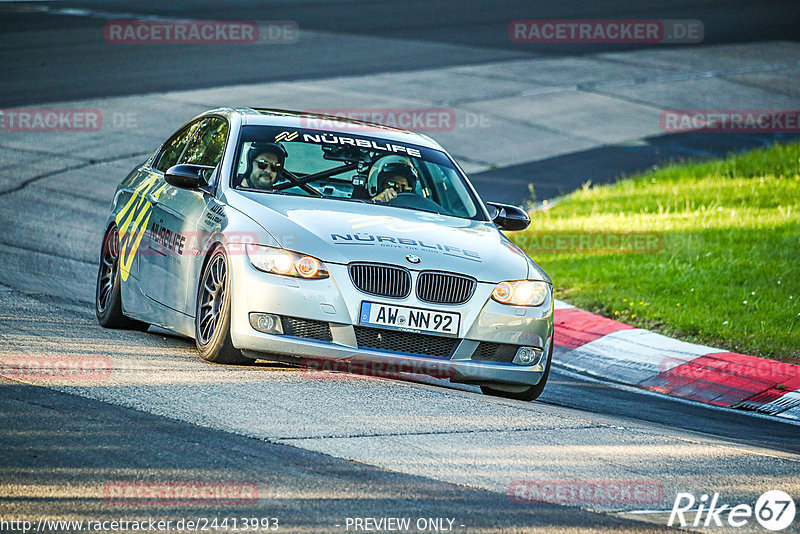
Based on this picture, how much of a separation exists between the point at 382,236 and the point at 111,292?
246 cm

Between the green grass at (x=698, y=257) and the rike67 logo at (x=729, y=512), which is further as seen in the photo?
the green grass at (x=698, y=257)

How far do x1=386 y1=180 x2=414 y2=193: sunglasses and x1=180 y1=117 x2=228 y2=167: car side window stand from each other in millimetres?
1132

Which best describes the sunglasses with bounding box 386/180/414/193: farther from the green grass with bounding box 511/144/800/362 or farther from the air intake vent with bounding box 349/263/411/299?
the green grass with bounding box 511/144/800/362

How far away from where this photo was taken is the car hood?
696 centimetres

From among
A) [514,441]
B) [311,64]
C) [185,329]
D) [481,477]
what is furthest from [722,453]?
[311,64]

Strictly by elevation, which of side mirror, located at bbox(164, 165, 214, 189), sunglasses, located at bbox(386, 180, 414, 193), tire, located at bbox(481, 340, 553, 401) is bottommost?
tire, located at bbox(481, 340, 553, 401)

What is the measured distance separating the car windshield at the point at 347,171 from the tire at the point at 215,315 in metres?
0.80

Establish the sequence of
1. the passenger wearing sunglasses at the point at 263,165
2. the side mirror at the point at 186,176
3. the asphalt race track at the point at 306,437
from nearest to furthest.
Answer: the asphalt race track at the point at 306,437
the side mirror at the point at 186,176
the passenger wearing sunglasses at the point at 263,165

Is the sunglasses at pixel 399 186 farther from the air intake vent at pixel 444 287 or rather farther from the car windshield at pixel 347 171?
the air intake vent at pixel 444 287

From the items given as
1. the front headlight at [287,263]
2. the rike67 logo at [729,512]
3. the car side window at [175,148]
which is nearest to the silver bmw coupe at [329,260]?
the front headlight at [287,263]

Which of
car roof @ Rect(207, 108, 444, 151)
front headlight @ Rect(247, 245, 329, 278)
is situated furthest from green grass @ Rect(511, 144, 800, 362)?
front headlight @ Rect(247, 245, 329, 278)

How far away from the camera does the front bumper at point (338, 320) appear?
680 centimetres

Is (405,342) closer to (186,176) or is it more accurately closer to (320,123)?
(186,176)

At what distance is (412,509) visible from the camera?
4.74m
